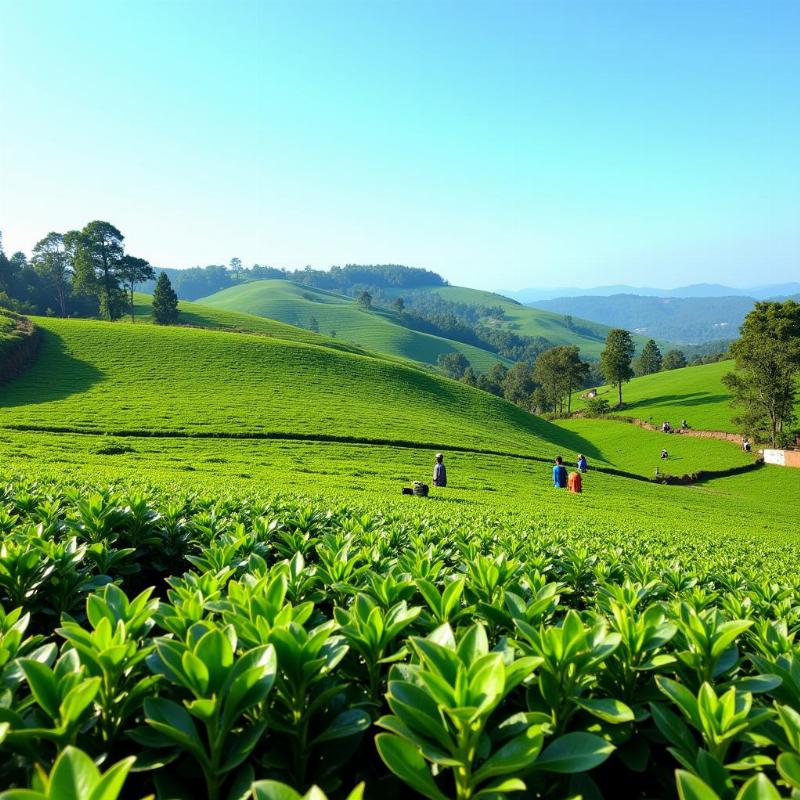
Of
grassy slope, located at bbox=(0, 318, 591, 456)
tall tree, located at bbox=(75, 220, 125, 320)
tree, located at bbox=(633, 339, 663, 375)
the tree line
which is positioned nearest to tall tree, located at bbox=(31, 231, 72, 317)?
the tree line

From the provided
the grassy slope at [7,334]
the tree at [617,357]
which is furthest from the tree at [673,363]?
the grassy slope at [7,334]

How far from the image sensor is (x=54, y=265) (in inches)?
3821

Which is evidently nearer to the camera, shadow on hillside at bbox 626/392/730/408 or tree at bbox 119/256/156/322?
tree at bbox 119/256/156/322

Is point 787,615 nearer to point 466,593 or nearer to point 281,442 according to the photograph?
point 466,593

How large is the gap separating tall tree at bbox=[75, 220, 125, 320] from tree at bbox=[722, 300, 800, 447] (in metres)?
81.9

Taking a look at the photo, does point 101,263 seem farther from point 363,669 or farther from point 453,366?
point 453,366

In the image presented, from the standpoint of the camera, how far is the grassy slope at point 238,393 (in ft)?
109

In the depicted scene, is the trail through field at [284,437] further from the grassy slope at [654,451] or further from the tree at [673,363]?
the tree at [673,363]

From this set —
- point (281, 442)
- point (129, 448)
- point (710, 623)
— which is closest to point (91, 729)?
point (710, 623)

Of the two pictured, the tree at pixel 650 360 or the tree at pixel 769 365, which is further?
the tree at pixel 650 360

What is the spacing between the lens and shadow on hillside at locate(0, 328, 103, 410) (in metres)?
35.4

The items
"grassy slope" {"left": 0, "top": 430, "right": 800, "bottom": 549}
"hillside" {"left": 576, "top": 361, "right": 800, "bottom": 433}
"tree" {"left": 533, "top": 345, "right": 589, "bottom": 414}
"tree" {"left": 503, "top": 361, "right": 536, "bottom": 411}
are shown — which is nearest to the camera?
"grassy slope" {"left": 0, "top": 430, "right": 800, "bottom": 549}

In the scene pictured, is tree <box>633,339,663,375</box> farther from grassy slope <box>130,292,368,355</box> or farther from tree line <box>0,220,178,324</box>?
tree line <box>0,220,178,324</box>

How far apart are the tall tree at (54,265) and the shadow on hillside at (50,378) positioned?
57.3 m
